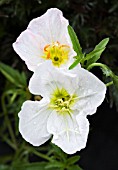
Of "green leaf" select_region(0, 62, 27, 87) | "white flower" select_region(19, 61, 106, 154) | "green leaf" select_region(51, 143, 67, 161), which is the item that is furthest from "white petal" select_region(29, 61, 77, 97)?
"green leaf" select_region(0, 62, 27, 87)

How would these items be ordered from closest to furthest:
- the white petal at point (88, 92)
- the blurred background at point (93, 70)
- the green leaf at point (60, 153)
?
the white petal at point (88, 92), the green leaf at point (60, 153), the blurred background at point (93, 70)

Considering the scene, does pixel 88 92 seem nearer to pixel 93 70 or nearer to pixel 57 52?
pixel 57 52

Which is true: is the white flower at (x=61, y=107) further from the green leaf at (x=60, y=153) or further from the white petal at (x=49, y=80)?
the green leaf at (x=60, y=153)

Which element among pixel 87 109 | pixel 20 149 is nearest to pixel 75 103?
pixel 87 109

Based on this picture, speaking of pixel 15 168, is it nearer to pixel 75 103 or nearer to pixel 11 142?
pixel 11 142

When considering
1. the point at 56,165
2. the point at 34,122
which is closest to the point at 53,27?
the point at 34,122

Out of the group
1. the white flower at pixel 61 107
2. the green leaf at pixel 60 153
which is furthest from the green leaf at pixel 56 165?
the white flower at pixel 61 107
